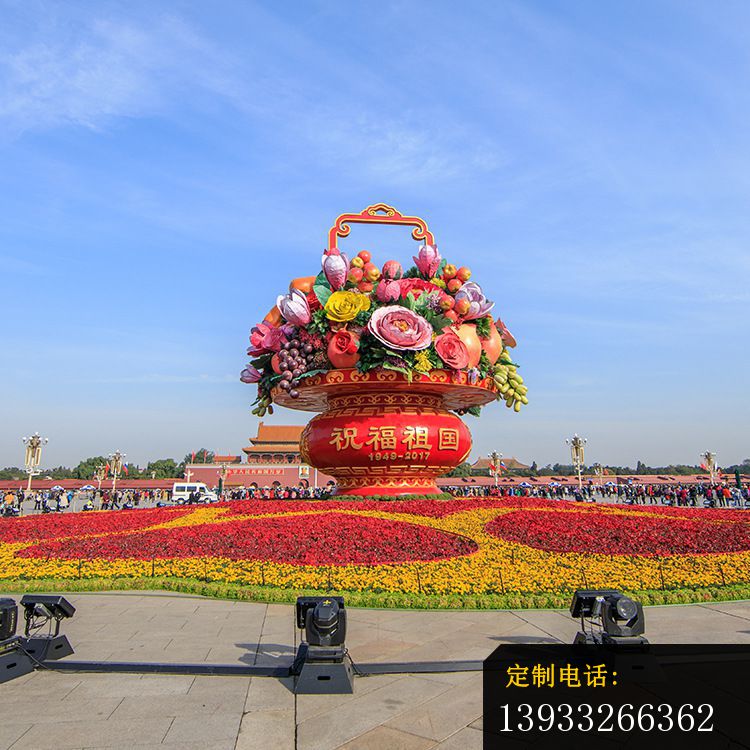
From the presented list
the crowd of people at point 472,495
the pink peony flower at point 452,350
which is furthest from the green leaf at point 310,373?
the crowd of people at point 472,495

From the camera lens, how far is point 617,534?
1123cm

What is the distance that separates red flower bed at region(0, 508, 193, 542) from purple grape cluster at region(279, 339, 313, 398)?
462 centimetres

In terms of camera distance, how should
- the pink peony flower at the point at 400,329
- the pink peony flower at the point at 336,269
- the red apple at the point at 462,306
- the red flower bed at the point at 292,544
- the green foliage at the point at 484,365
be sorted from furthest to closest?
the green foliage at the point at 484,365
the red apple at the point at 462,306
the pink peony flower at the point at 336,269
the pink peony flower at the point at 400,329
the red flower bed at the point at 292,544

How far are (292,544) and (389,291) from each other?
8.44 meters

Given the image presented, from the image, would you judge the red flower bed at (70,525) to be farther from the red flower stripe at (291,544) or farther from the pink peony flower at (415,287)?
the pink peony flower at (415,287)

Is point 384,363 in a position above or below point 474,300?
below

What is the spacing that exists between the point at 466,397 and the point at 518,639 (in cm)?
1271

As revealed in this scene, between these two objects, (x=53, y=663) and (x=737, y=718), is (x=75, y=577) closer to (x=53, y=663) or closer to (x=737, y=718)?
(x=53, y=663)

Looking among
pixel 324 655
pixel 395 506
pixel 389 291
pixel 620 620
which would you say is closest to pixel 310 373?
pixel 389 291

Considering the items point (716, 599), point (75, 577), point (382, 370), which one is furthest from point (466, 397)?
point (75, 577)

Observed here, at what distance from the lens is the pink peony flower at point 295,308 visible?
53.7 ft

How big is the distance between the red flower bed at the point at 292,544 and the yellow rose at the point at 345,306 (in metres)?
6.11

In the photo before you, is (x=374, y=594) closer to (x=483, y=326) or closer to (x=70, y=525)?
(x=70, y=525)

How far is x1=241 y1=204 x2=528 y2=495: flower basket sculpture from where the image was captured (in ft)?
52.3
